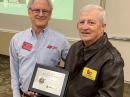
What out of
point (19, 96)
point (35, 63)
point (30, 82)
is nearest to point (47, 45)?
point (35, 63)

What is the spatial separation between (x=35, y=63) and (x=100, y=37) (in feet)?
1.86

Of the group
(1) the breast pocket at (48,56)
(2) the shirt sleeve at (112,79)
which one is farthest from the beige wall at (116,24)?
(2) the shirt sleeve at (112,79)

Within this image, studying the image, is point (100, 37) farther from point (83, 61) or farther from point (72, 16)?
point (72, 16)

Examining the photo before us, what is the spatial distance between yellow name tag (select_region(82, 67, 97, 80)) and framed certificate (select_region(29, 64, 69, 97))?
0.13 meters

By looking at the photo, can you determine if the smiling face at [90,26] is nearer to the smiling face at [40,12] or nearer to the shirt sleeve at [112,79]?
the shirt sleeve at [112,79]

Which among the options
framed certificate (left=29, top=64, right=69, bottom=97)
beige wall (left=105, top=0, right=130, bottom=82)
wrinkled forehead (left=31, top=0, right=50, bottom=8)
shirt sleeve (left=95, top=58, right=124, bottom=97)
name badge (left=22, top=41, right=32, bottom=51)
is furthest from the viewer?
beige wall (left=105, top=0, right=130, bottom=82)

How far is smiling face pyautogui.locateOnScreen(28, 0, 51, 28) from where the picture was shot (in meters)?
1.88

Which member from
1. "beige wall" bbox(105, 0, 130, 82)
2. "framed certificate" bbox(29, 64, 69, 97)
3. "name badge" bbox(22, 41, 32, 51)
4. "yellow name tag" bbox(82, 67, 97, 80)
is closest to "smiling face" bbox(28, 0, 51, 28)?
"name badge" bbox(22, 41, 32, 51)

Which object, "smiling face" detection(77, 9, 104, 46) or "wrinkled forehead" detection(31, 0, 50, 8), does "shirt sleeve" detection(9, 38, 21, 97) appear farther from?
"smiling face" detection(77, 9, 104, 46)

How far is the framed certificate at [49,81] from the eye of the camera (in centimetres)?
172

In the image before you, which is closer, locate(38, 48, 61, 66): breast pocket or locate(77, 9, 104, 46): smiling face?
locate(77, 9, 104, 46): smiling face

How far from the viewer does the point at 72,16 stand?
443 centimetres

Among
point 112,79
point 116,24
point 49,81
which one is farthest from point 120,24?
point 112,79

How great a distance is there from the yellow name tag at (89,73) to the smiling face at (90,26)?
6.6 inches
